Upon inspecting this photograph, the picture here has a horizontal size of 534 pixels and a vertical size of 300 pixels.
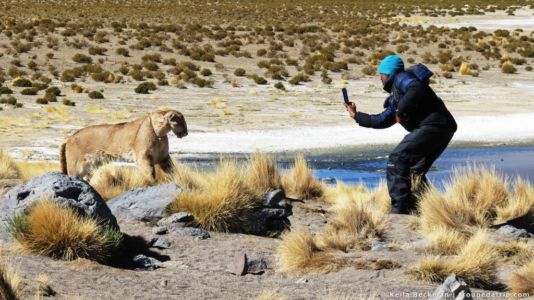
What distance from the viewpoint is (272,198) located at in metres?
9.50

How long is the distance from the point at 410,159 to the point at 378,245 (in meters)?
1.26

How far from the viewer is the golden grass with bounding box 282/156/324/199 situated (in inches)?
420

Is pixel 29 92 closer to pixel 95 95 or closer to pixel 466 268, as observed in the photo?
pixel 95 95

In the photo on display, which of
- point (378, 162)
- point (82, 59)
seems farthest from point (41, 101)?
point (82, 59)

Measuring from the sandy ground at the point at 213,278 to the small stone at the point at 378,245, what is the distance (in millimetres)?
106

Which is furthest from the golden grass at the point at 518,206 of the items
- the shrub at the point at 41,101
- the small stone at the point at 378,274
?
the shrub at the point at 41,101

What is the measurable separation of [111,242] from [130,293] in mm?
1207

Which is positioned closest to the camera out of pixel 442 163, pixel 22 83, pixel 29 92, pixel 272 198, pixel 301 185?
pixel 272 198

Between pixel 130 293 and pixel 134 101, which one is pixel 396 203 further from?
pixel 134 101

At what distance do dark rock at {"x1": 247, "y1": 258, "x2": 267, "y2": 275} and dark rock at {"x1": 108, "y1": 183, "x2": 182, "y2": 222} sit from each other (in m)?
1.66

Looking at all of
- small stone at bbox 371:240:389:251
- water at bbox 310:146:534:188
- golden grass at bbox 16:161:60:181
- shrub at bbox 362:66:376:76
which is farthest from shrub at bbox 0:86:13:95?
small stone at bbox 371:240:389:251

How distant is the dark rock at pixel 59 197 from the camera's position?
7.56m

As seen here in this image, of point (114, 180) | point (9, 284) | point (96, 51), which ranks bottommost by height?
point (96, 51)

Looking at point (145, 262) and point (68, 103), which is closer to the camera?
point (145, 262)
